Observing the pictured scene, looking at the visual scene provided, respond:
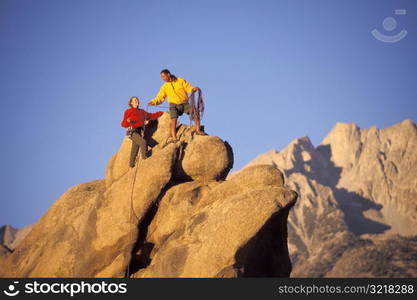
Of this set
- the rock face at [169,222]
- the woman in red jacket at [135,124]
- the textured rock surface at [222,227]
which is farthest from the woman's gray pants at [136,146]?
the textured rock surface at [222,227]

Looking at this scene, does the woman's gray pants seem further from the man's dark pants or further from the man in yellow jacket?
the man in yellow jacket

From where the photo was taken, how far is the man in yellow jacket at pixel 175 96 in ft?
85.2

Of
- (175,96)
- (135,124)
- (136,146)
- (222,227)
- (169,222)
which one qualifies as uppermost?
(175,96)

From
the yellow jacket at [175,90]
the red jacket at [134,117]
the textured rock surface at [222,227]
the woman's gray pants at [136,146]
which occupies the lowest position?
the textured rock surface at [222,227]

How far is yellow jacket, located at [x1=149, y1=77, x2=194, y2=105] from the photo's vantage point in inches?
1024

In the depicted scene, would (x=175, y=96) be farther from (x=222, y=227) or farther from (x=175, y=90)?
(x=222, y=227)

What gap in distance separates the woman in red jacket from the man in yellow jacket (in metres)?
0.67

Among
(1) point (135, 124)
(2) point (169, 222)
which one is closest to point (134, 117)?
(1) point (135, 124)

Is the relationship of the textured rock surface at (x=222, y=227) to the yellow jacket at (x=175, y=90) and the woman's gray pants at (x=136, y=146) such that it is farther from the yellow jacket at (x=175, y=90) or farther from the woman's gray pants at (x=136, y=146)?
the yellow jacket at (x=175, y=90)

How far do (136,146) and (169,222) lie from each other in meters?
4.11

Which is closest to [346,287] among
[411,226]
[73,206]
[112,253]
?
[112,253]

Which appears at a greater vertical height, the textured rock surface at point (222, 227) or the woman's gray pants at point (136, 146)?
the woman's gray pants at point (136, 146)

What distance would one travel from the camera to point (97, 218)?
23.6 metres

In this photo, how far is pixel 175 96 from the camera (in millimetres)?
26016
